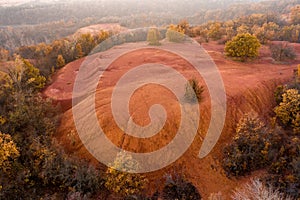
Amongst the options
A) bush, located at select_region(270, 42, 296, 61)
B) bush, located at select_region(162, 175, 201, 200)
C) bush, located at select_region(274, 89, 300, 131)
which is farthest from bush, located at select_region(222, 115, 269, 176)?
bush, located at select_region(270, 42, 296, 61)

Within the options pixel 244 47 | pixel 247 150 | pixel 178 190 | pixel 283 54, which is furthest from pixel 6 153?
pixel 283 54

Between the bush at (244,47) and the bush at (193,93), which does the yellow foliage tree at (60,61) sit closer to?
the bush at (244,47)

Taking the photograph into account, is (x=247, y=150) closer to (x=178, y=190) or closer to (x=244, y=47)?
(x=178, y=190)

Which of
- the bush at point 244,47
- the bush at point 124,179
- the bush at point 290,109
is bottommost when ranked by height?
A: the bush at point 124,179

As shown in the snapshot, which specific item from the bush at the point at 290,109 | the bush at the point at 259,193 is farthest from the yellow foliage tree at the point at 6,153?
the bush at the point at 290,109

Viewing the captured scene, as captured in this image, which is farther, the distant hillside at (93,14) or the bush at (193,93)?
the distant hillside at (93,14)

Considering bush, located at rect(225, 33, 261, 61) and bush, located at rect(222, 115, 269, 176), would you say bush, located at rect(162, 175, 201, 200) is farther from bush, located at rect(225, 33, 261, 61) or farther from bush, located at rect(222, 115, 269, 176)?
bush, located at rect(225, 33, 261, 61)

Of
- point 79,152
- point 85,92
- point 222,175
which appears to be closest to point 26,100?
point 85,92
